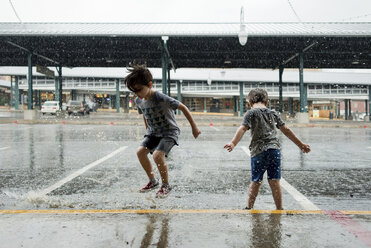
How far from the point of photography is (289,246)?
2.69 metres

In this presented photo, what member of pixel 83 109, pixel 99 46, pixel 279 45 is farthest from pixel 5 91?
pixel 279 45

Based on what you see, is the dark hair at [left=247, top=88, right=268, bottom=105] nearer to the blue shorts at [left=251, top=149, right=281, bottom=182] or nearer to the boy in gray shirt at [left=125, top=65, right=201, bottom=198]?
the blue shorts at [left=251, top=149, right=281, bottom=182]

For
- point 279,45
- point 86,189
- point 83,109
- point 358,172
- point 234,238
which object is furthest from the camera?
point 83,109

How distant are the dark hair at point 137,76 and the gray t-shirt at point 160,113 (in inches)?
10.3

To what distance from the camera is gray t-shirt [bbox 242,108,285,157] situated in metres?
3.78

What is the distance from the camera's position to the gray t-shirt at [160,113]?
4141 mm

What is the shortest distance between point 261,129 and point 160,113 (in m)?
1.20

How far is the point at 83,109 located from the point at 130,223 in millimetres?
39470

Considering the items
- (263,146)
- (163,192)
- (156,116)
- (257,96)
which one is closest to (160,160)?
(163,192)

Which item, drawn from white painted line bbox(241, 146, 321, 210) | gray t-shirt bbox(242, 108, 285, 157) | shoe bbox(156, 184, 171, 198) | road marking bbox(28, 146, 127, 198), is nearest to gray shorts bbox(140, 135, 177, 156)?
shoe bbox(156, 184, 171, 198)

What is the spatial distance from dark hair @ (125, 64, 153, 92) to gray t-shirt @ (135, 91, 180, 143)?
10.3 inches

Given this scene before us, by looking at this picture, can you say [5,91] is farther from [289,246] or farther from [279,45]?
[289,246]

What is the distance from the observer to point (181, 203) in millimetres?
4199

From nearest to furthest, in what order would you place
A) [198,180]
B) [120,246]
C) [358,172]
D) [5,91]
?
1. [120,246]
2. [198,180]
3. [358,172]
4. [5,91]
